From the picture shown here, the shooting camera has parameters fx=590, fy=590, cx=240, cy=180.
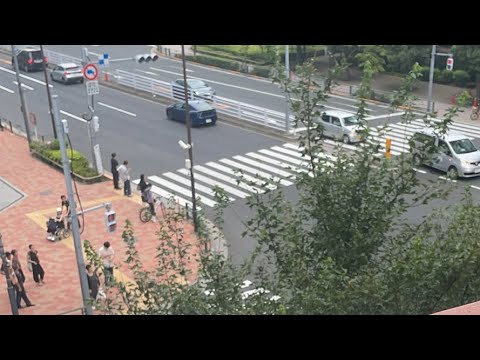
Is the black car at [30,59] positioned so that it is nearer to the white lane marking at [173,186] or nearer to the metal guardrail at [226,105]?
the metal guardrail at [226,105]

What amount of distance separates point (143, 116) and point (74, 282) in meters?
14.4

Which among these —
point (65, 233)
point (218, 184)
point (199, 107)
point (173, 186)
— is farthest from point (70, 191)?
point (199, 107)

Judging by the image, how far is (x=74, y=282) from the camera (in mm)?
12703

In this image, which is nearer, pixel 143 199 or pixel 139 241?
pixel 139 241

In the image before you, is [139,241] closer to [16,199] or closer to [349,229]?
[16,199]

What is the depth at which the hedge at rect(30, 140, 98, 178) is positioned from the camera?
62.4ft

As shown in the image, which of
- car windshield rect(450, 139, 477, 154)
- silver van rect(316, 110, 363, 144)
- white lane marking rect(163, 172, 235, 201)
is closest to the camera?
white lane marking rect(163, 172, 235, 201)

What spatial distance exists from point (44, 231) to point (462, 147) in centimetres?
1273

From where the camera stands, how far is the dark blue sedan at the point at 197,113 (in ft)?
79.4

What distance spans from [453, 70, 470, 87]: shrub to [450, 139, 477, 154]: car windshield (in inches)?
520

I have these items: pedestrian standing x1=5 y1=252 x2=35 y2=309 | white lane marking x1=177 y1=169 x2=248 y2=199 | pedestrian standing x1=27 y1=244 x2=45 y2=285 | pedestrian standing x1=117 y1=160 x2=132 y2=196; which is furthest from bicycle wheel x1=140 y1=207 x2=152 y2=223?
pedestrian standing x1=5 y1=252 x2=35 y2=309

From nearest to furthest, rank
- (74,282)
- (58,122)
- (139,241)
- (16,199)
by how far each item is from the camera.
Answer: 1. (58,122)
2. (74,282)
3. (139,241)
4. (16,199)

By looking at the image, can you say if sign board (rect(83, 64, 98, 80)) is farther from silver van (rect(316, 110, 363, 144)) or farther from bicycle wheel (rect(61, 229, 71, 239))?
silver van (rect(316, 110, 363, 144))
